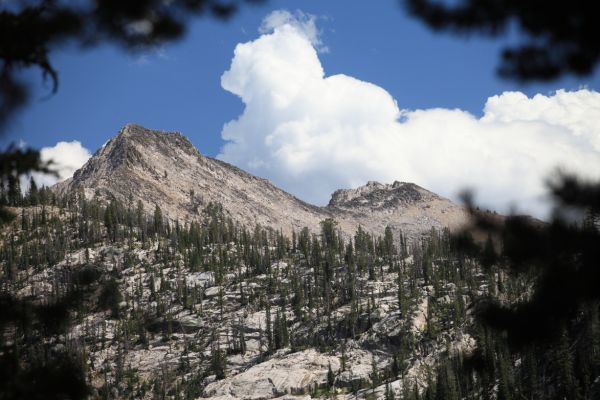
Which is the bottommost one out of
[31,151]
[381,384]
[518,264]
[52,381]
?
[381,384]

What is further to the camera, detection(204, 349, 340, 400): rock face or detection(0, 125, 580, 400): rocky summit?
detection(204, 349, 340, 400): rock face

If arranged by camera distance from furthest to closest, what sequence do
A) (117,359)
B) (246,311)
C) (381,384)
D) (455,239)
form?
(246,311) → (117,359) → (381,384) → (455,239)

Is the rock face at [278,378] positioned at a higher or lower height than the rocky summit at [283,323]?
lower

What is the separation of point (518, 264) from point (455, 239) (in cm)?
108

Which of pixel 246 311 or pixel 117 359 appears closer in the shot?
pixel 117 359

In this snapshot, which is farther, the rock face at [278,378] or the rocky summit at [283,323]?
the rock face at [278,378]

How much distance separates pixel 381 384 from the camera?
119 meters

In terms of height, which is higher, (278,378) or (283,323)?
(283,323)

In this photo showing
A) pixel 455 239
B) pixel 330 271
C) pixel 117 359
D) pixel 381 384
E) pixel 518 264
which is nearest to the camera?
pixel 518 264

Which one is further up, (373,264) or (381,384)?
(373,264)

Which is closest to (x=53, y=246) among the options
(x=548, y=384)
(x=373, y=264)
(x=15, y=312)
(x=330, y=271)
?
(x=330, y=271)

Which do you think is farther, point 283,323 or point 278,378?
point 283,323

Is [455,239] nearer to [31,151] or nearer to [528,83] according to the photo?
[528,83]

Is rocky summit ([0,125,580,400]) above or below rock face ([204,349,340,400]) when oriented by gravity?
above
